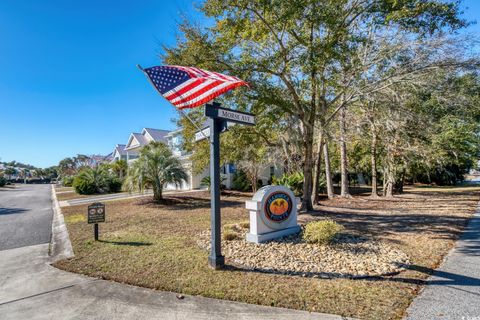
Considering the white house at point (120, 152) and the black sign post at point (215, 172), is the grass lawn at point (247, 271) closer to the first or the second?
the black sign post at point (215, 172)

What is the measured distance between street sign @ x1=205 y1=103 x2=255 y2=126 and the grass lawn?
8.93ft

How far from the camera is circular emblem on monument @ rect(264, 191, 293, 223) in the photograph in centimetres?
634

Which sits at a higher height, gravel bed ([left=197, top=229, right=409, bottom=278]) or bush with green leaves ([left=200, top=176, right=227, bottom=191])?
bush with green leaves ([left=200, top=176, right=227, bottom=191])

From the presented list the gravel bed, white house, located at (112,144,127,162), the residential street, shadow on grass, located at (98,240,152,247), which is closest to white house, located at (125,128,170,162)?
white house, located at (112,144,127,162)

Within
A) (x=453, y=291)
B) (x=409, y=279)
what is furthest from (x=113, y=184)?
(x=453, y=291)

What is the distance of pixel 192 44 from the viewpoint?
8.31 meters

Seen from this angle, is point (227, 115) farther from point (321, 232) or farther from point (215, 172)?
point (321, 232)

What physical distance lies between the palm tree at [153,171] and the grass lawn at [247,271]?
3.60 meters

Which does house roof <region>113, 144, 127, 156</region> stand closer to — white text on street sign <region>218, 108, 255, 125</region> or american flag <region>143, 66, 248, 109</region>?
american flag <region>143, 66, 248, 109</region>

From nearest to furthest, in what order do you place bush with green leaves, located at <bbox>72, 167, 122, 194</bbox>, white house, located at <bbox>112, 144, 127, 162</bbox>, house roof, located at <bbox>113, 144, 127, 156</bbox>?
bush with green leaves, located at <bbox>72, 167, 122, 194</bbox>, white house, located at <bbox>112, 144, 127, 162</bbox>, house roof, located at <bbox>113, 144, 127, 156</bbox>

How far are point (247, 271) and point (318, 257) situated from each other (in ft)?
5.15

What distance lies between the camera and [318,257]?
511 cm

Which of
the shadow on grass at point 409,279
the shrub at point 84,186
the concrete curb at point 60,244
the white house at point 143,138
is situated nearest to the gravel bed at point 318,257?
the shadow on grass at point 409,279

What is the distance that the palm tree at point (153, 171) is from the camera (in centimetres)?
1299
